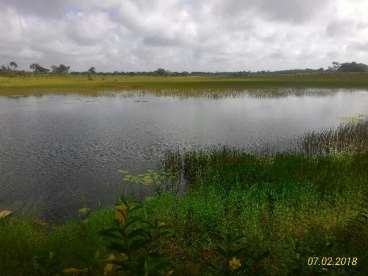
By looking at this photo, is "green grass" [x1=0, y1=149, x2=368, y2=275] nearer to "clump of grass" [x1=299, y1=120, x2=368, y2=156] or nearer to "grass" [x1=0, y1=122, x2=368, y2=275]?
"grass" [x1=0, y1=122, x2=368, y2=275]

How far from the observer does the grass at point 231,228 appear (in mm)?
4878

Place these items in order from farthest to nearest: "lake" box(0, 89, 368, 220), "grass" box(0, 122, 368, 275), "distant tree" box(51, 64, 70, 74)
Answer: "distant tree" box(51, 64, 70, 74) < "lake" box(0, 89, 368, 220) < "grass" box(0, 122, 368, 275)

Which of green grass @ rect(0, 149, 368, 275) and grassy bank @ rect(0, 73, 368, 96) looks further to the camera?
grassy bank @ rect(0, 73, 368, 96)

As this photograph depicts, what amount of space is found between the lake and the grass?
2.53 m

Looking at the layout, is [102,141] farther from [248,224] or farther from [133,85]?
[133,85]

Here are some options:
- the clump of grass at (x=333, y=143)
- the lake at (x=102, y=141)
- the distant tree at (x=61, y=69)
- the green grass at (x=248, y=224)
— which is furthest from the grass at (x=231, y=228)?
the distant tree at (x=61, y=69)

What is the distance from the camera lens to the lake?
13562 mm

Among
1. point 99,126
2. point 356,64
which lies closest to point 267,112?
point 99,126

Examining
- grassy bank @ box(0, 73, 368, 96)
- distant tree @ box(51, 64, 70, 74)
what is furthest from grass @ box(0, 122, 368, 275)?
distant tree @ box(51, 64, 70, 74)
